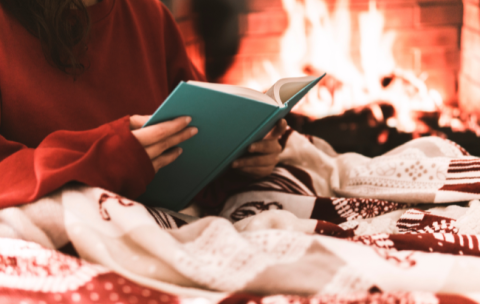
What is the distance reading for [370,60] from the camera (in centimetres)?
142

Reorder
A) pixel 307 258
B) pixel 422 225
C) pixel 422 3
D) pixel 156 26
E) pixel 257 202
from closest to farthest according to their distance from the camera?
1. pixel 307 258
2. pixel 422 225
3. pixel 257 202
4. pixel 156 26
5. pixel 422 3

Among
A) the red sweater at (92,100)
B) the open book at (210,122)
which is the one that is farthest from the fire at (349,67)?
the open book at (210,122)

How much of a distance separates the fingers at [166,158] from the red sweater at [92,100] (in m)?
0.02

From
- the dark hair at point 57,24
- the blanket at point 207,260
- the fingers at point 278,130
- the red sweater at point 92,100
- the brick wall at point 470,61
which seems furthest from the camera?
the brick wall at point 470,61

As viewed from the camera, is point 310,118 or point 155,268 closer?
point 155,268

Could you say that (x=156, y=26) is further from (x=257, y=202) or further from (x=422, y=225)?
(x=422, y=225)

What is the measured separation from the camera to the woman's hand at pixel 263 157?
0.70 metres

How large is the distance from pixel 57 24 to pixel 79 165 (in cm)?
27

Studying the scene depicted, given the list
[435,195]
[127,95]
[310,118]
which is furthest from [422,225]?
[310,118]

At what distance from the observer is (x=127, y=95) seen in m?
0.72

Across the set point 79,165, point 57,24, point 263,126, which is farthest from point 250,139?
point 57,24

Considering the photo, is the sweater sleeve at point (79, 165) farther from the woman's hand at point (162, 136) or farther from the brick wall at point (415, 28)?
the brick wall at point (415, 28)

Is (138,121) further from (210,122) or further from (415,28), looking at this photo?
(415,28)

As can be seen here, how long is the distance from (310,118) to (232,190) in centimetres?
82
